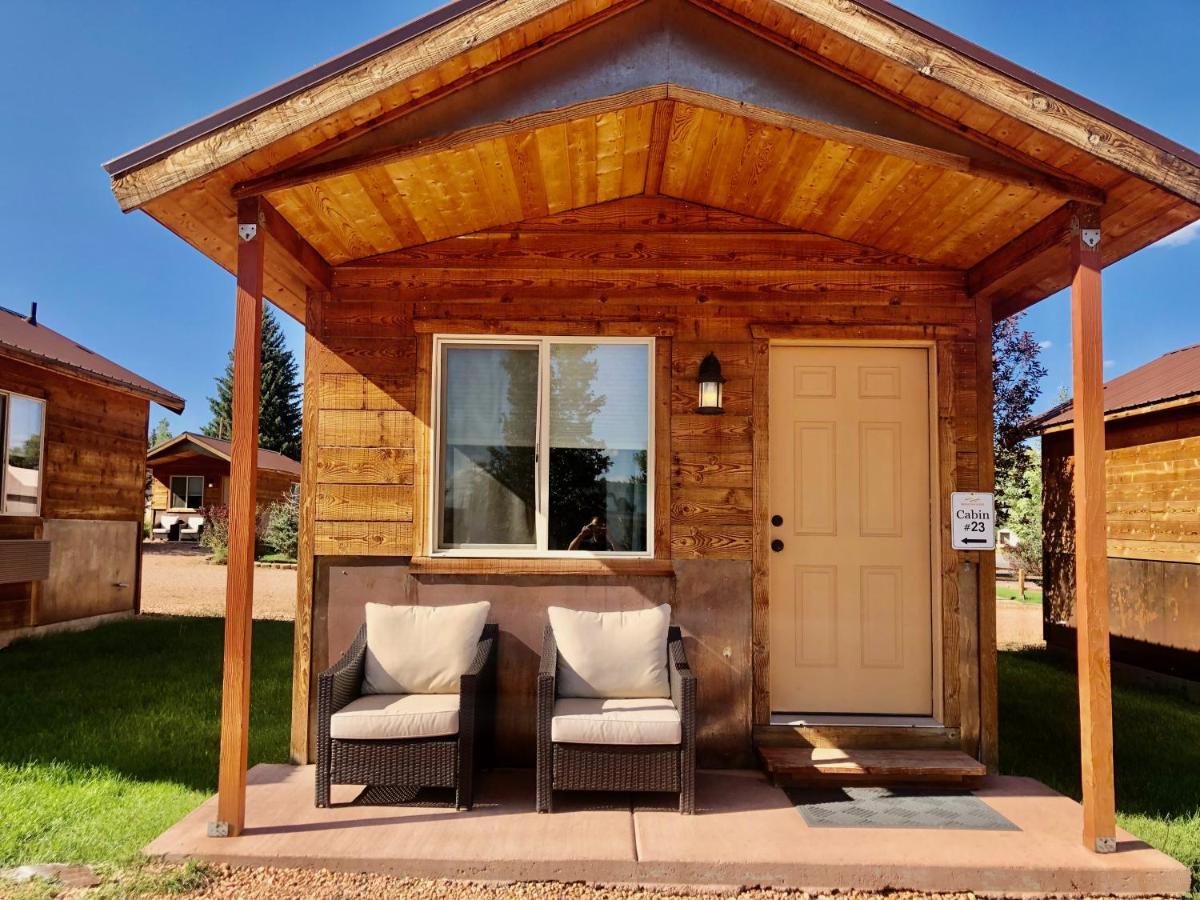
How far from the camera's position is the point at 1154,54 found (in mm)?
33406

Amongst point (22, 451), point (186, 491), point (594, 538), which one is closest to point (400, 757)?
point (594, 538)

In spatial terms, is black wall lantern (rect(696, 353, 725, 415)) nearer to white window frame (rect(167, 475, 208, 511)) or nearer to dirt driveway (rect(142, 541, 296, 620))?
dirt driveway (rect(142, 541, 296, 620))

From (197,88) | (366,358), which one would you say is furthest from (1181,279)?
(366,358)

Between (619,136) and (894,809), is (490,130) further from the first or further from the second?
(894,809)

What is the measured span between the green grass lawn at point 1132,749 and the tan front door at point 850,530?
2.89ft

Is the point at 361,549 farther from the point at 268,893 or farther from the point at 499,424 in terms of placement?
the point at 268,893

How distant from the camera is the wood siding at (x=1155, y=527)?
268 inches

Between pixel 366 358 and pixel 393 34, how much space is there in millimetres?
1807

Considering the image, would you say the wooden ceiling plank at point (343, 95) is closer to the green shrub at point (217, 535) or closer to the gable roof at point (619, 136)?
the gable roof at point (619, 136)

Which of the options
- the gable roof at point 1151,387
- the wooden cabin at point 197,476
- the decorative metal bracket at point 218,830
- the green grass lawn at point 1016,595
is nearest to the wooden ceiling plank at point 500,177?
the decorative metal bracket at point 218,830

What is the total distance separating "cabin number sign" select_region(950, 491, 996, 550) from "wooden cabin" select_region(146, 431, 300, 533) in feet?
69.2

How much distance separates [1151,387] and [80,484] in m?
11.0

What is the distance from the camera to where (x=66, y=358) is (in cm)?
880

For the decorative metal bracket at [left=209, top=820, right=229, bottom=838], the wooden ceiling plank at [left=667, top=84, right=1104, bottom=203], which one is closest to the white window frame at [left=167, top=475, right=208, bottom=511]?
the decorative metal bracket at [left=209, top=820, right=229, bottom=838]
